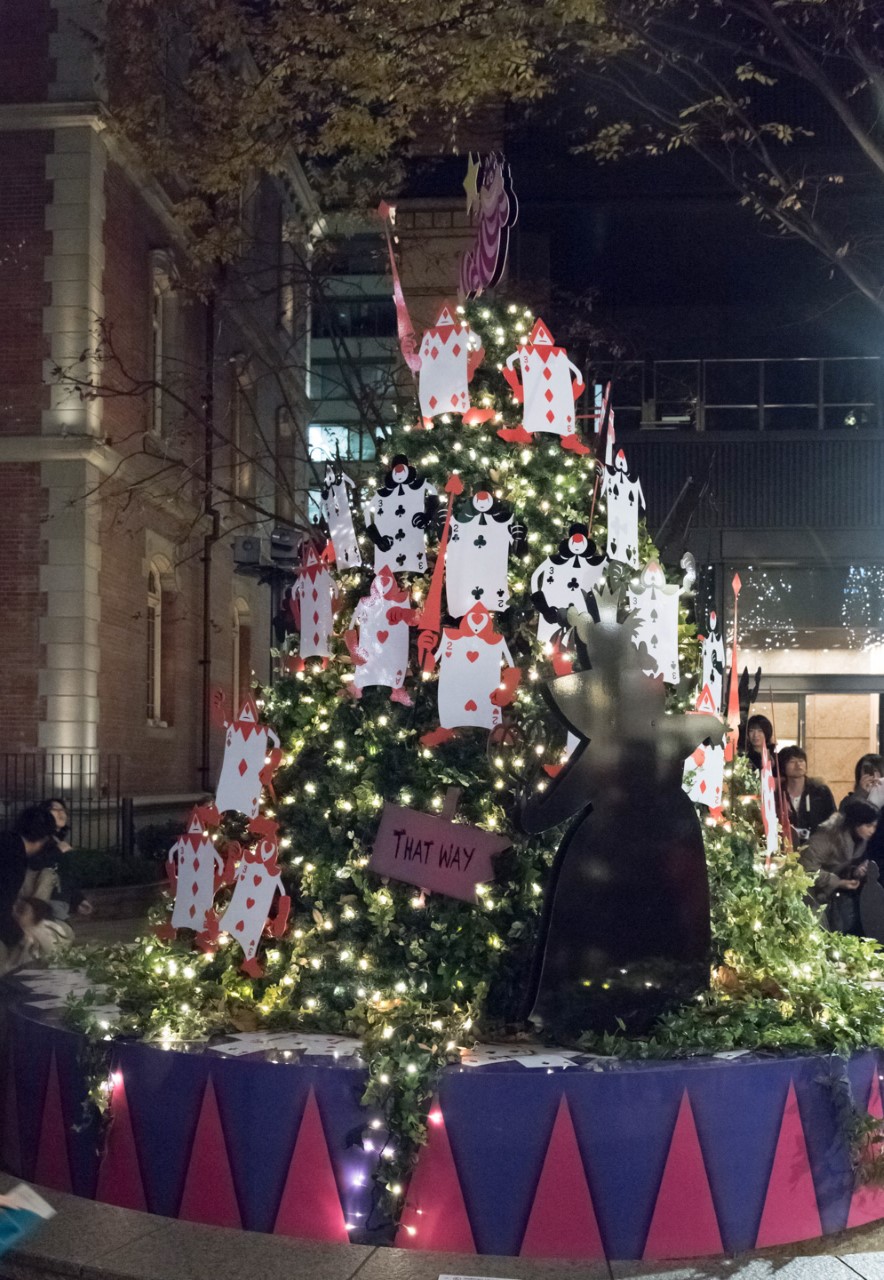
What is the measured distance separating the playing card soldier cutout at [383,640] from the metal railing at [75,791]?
1218 cm

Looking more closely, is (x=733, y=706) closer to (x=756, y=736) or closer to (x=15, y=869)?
(x=756, y=736)

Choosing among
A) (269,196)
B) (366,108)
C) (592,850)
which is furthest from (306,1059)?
(269,196)

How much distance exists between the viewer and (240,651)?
2886cm

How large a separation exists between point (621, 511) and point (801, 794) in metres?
5.25

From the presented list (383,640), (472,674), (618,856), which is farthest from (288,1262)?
(383,640)

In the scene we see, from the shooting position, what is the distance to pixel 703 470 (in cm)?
2248

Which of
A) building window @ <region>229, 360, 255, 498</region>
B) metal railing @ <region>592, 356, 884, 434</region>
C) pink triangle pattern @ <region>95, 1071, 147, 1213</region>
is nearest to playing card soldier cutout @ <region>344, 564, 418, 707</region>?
pink triangle pattern @ <region>95, 1071, 147, 1213</region>

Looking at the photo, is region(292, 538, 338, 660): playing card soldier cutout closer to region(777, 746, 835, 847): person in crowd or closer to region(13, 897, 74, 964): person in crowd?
region(13, 897, 74, 964): person in crowd

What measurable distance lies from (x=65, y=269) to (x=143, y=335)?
265cm

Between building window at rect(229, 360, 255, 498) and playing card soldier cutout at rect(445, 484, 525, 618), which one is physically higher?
building window at rect(229, 360, 255, 498)

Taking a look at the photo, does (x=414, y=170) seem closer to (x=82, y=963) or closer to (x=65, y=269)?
(x=65, y=269)

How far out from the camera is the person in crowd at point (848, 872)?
32.9ft

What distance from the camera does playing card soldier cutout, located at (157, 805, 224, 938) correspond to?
23.5ft

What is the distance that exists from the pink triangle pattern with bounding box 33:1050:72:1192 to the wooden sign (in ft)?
5.80
